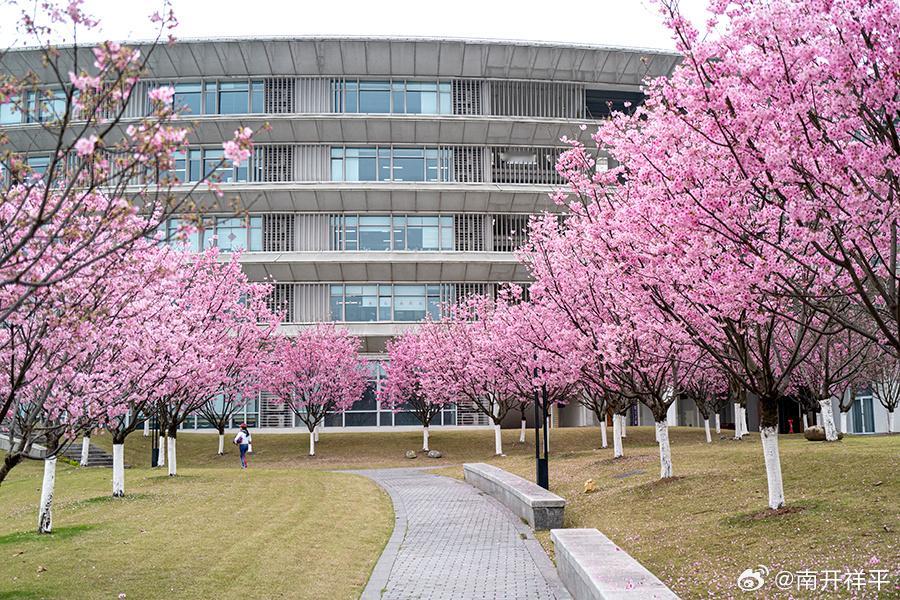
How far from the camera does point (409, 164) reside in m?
58.7

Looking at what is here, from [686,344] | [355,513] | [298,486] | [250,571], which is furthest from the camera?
[298,486]

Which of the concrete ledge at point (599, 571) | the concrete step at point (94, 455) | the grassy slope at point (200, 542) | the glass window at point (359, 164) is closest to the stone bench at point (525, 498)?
the grassy slope at point (200, 542)

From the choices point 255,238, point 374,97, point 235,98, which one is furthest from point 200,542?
point 235,98

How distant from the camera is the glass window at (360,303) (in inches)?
2233

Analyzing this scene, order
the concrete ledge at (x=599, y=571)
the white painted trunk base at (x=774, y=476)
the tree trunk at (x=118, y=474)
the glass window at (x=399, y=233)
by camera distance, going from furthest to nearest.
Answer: the glass window at (x=399, y=233) < the tree trunk at (x=118, y=474) < the white painted trunk base at (x=774, y=476) < the concrete ledge at (x=599, y=571)

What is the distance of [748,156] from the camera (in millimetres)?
10312

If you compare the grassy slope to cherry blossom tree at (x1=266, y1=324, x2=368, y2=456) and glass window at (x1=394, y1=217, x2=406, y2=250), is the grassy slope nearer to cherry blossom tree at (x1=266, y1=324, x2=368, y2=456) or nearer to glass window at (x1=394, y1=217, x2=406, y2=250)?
cherry blossom tree at (x1=266, y1=324, x2=368, y2=456)

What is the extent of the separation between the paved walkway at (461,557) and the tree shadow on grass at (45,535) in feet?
21.0

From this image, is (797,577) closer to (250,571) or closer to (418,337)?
(250,571)

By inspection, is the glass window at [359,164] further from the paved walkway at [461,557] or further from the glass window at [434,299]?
the paved walkway at [461,557]

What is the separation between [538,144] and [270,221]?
19.2m

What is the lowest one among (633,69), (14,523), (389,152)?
(14,523)

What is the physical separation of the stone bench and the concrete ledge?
4.02 meters

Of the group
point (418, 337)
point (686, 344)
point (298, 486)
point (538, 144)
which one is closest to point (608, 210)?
point (686, 344)
